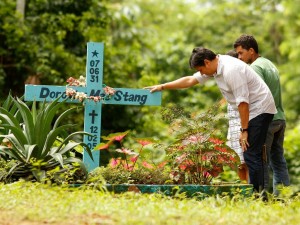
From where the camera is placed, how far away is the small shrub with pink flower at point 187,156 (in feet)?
25.7

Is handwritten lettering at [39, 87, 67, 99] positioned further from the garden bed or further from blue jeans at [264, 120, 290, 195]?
blue jeans at [264, 120, 290, 195]

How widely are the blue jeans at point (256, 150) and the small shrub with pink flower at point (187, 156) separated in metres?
Answer: 0.23

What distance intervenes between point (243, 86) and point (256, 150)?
603mm

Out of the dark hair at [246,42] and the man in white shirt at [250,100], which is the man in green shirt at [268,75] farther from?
the man in white shirt at [250,100]

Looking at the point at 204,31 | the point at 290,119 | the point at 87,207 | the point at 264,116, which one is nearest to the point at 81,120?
the point at 264,116

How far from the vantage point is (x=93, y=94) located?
866cm

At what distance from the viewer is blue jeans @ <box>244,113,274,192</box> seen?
25.3ft

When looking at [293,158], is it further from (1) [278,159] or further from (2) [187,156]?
(2) [187,156]

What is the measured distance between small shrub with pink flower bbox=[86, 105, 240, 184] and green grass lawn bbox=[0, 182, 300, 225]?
40.7 inches

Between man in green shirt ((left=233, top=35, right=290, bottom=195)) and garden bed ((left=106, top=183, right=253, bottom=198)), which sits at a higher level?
man in green shirt ((left=233, top=35, right=290, bottom=195))

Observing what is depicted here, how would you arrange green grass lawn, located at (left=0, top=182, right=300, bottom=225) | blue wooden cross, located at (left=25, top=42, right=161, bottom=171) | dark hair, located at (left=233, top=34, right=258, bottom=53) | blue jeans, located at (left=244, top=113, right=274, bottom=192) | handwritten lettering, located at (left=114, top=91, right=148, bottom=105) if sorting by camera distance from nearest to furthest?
green grass lawn, located at (left=0, top=182, right=300, bottom=225) < blue jeans, located at (left=244, top=113, right=274, bottom=192) < dark hair, located at (left=233, top=34, right=258, bottom=53) < blue wooden cross, located at (left=25, top=42, right=161, bottom=171) < handwritten lettering, located at (left=114, top=91, right=148, bottom=105)

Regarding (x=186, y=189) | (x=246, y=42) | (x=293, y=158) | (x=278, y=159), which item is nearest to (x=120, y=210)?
(x=186, y=189)

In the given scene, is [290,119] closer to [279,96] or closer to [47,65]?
[47,65]

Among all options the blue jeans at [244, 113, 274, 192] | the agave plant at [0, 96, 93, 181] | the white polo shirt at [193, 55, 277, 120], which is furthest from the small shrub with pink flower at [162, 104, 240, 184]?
the agave plant at [0, 96, 93, 181]
